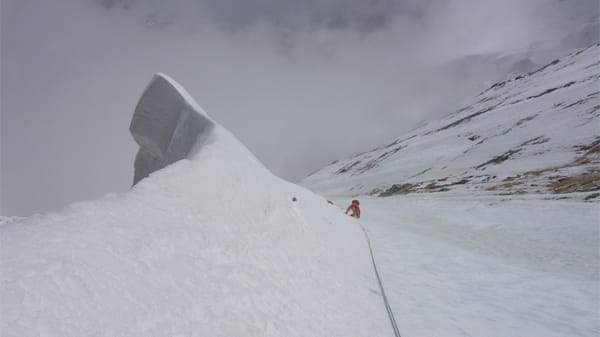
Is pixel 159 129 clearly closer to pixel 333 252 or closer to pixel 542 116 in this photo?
pixel 333 252

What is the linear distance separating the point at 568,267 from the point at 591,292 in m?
2.18

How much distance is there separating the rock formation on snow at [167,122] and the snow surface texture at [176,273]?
21.6 feet

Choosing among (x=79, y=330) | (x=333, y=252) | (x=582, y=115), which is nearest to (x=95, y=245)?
(x=79, y=330)

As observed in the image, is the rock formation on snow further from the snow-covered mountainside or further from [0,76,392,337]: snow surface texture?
the snow-covered mountainside

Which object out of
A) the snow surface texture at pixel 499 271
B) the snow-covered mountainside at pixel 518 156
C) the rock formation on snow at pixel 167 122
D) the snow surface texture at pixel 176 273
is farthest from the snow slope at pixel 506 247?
the rock formation on snow at pixel 167 122

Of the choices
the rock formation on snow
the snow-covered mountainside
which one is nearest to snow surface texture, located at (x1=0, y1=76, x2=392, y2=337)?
the rock formation on snow

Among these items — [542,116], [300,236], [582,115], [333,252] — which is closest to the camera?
[300,236]

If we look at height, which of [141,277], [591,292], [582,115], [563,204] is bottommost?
[591,292]

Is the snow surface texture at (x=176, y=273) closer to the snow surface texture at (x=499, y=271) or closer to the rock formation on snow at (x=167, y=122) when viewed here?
the snow surface texture at (x=499, y=271)

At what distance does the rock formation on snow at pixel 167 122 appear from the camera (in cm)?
1382

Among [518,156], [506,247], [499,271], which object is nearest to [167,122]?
[499,271]

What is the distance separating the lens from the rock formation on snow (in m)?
13.8

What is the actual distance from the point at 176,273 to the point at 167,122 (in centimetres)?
1338

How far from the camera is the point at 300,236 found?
28.1 feet
